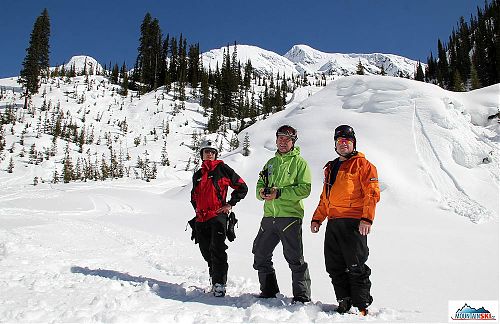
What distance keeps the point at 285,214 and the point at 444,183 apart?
31.8 ft

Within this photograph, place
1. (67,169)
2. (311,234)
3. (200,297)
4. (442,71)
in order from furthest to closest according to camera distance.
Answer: (442,71), (67,169), (311,234), (200,297)

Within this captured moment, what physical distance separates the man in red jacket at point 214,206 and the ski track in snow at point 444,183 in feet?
27.5

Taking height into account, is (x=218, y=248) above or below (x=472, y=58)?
below

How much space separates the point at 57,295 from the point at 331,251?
2949 mm

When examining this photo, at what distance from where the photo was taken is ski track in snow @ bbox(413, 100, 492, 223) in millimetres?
9898

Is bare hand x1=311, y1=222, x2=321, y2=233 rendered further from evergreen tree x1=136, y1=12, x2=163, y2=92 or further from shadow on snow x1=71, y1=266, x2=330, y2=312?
evergreen tree x1=136, y1=12, x2=163, y2=92

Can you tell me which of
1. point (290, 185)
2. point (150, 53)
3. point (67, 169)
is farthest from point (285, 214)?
point (150, 53)

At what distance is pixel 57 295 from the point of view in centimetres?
360

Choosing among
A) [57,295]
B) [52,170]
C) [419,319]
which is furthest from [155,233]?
[52,170]

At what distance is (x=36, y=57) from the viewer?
3788 centimetres

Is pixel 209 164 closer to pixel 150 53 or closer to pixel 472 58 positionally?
pixel 150 53

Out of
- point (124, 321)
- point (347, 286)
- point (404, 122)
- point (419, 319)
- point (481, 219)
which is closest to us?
point (124, 321)

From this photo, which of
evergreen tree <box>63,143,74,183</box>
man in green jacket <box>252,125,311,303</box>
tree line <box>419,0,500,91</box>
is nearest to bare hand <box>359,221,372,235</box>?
man in green jacket <box>252,125,311,303</box>

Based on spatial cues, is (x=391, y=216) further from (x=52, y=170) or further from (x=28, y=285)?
(x=52, y=170)
